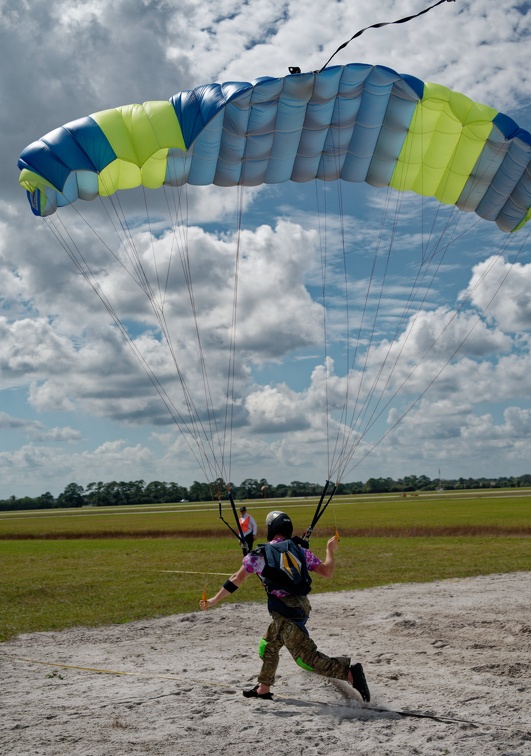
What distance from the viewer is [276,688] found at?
287 inches

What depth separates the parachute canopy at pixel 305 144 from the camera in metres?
10.1

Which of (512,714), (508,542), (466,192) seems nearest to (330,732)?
(512,714)

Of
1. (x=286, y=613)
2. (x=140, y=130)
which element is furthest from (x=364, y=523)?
(x=286, y=613)

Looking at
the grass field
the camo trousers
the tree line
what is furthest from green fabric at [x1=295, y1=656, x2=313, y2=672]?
the tree line

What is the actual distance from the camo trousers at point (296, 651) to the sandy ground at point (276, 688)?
303 mm

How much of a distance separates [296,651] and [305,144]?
7.93 m

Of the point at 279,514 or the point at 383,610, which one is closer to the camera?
the point at 279,514

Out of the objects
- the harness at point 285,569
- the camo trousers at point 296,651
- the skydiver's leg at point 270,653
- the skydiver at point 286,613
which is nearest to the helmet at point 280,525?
the skydiver at point 286,613

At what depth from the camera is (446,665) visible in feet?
25.8

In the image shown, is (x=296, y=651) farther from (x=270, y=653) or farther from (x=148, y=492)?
(x=148, y=492)

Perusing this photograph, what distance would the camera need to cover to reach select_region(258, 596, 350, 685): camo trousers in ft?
22.0

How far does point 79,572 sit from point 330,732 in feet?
50.1

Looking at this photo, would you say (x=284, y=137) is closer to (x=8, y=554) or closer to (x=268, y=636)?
(x=268, y=636)

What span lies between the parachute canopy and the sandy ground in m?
6.48
